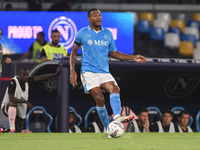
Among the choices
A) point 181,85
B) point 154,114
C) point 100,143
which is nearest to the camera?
point 100,143

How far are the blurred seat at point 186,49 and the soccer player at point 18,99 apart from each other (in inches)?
307

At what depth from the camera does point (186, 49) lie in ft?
47.5

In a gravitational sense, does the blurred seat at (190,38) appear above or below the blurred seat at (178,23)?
below

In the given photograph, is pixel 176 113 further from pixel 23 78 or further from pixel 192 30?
pixel 192 30

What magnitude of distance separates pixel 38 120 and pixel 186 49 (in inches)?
302

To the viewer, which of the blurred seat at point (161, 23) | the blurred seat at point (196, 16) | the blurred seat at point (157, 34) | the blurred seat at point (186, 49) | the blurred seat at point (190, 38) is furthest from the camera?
the blurred seat at point (196, 16)

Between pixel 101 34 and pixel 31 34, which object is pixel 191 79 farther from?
pixel 31 34

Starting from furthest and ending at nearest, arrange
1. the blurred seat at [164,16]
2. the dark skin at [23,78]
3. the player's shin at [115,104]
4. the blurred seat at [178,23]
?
the blurred seat at [164,16] → the blurred seat at [178,23] → the dark skin at [23,78] → the player's shin at [115,104]

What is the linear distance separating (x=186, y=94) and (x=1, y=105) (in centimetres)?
350

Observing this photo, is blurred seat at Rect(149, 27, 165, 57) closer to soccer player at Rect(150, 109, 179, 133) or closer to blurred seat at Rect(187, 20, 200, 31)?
A: blurred seat at Rect(187, 20, 200, 31)

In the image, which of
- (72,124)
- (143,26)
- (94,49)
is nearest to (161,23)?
(143,26)

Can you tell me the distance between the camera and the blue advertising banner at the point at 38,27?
11.2 m

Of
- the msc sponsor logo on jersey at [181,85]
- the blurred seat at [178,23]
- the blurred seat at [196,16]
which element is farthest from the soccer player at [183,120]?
the blurred seat at [196,16]

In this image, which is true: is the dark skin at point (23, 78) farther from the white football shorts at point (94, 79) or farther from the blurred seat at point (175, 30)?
the blurred seat at point (175, 30)
